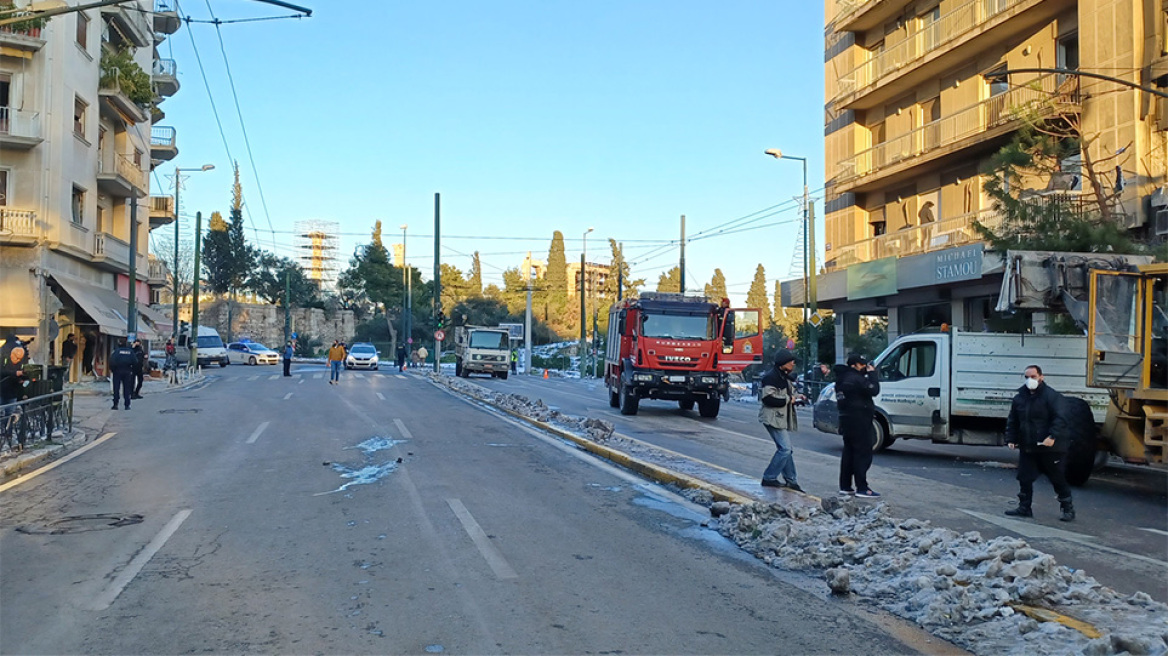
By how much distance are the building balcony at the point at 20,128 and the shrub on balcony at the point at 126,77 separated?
5643 mm

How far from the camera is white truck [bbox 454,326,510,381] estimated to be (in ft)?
151

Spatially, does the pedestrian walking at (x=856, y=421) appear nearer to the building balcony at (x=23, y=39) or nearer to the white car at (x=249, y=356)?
the building balcony at (x=23, y=39)

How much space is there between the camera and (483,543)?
26.1 ft

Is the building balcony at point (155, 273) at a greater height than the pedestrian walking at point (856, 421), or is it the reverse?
the building balcony at point (155, 273)

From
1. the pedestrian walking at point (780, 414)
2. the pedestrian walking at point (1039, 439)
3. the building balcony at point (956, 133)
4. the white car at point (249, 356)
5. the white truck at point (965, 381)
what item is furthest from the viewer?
the white car at point (249, 356)

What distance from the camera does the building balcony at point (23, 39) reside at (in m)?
28.8

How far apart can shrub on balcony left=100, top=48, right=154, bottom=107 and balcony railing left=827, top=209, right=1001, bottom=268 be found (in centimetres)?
2792

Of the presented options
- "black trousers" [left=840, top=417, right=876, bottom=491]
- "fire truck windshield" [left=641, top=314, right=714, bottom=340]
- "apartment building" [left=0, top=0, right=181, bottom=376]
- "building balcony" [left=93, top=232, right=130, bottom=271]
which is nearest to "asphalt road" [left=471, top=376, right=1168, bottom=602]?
"black trousers" [left=840, top=417, right=876, bottom=491]

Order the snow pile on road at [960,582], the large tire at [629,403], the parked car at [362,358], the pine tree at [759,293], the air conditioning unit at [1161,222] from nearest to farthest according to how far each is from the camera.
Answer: the snow pile on road at [960,582], the air conditioning unit at [1161,222], the large tire at [629,403], the parked car at [362,358], the pine tree at [759,293]

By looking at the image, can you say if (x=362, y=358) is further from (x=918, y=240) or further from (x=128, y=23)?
(x=918, y=240)

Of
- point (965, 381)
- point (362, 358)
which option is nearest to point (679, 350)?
point (965, 381)

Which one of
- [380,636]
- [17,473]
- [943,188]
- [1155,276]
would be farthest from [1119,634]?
[943,188]

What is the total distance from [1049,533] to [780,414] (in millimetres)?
2973

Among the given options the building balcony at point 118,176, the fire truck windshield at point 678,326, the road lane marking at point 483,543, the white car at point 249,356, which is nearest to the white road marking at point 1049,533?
the road lane marking at point 483,543
